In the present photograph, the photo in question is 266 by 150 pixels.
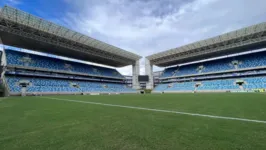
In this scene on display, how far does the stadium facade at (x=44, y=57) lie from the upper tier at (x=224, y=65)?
21.9 metres

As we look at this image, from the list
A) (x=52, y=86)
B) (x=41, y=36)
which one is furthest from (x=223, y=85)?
(x=41, y=36)

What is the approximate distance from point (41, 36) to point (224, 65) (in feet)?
166

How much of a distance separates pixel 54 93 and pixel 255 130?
3497 cm

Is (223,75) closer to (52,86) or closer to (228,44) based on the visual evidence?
(228,44)

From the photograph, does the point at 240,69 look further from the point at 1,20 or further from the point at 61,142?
the point at 1,20

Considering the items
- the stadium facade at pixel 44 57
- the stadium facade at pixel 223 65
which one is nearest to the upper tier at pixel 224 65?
the stadium facade at pixel 223 65

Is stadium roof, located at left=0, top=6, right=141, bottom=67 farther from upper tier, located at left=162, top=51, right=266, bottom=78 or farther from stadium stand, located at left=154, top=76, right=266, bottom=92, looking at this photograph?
upper tier, located at left=162, top=51, right=266, bottom=78

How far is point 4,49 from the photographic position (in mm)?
29531

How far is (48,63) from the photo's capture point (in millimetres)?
35438

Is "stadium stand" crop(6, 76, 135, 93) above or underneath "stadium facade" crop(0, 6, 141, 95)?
underneath

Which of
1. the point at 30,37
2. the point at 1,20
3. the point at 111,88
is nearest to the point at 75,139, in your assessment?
the point at 1,20

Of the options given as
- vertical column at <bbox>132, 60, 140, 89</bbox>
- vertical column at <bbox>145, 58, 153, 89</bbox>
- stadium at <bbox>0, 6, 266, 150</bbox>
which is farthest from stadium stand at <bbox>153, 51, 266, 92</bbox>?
vertical column at <bbox>132, 60, 140, 89</bbox>

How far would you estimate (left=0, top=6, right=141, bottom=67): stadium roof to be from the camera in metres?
21.1

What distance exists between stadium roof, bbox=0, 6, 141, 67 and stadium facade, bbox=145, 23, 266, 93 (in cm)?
2254
